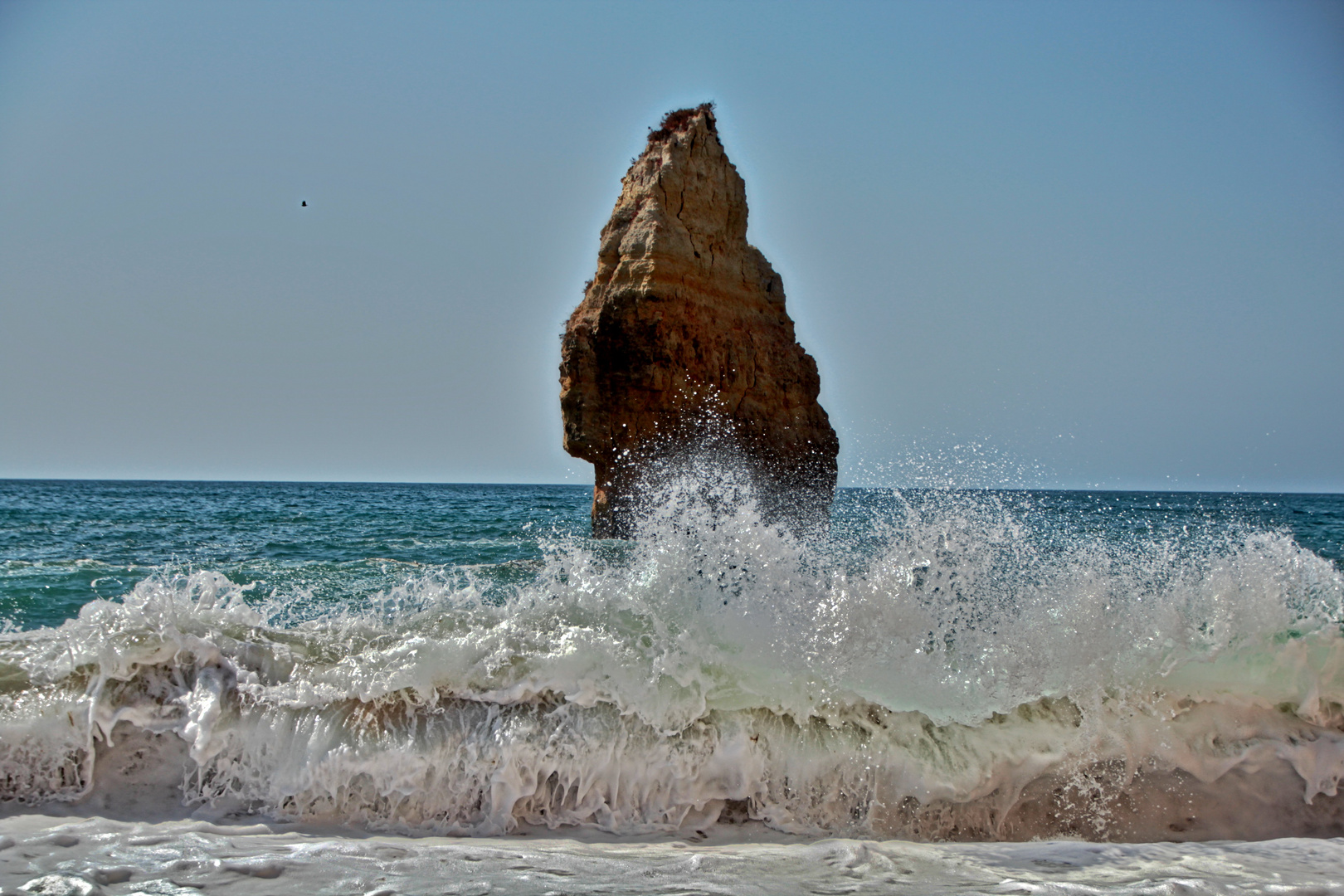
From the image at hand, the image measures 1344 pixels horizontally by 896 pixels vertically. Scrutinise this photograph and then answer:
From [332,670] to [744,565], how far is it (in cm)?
223

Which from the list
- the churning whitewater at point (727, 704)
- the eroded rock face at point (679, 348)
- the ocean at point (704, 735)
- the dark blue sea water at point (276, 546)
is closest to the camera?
the ocean at point (704, 735)

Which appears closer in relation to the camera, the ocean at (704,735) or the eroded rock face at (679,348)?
the ocean at (704,735)

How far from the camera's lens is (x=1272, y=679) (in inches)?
154

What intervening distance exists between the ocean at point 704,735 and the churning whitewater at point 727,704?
0.01m

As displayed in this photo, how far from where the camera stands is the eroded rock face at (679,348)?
45.3 ft

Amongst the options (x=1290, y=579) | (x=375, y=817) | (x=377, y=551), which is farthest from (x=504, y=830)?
(x=377, y=551)

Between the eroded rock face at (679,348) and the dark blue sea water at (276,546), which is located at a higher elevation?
the eroded rock face at (679,348)

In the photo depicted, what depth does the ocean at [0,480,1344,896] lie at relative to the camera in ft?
9.17

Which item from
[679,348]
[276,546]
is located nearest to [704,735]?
[679,348]

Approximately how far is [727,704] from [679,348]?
10649mm

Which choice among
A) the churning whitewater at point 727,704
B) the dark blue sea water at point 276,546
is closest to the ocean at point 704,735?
the churning whitewater at point 727,704

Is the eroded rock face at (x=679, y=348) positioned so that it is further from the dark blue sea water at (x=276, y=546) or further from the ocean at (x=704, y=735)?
the ocean at (x=704, y=735)

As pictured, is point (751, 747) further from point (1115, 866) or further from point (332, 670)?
point (332, 670)

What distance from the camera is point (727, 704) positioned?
12.0ft
